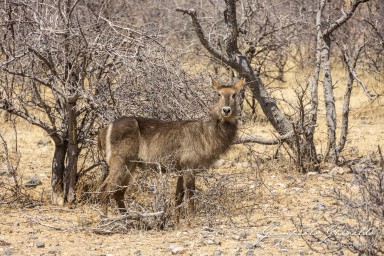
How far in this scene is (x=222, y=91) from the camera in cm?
891

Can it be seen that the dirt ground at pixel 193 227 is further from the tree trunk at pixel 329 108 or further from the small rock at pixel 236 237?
the tree trunk at pixel 329 108

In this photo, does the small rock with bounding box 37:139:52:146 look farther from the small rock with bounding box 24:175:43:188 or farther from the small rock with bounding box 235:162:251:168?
the small rock with bounding box 235:162:251:168

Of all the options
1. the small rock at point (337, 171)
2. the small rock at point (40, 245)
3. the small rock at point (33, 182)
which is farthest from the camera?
the small rock at point (337, 171)

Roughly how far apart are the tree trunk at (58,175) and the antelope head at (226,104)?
7.60ft

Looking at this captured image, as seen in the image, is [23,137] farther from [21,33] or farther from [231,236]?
[231,236]

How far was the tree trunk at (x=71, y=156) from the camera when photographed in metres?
9.30

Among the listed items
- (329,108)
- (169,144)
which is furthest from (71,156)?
(329,108)

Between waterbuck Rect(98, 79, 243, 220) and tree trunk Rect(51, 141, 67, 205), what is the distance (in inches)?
45.4

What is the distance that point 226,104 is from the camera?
8867 millimetres

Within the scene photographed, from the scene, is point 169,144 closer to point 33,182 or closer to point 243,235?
point 243,235

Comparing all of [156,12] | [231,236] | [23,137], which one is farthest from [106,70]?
[156,12]

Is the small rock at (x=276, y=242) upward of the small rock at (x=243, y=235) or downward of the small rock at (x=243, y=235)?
downward

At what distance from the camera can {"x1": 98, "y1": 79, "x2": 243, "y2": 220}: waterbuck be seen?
28.5ft

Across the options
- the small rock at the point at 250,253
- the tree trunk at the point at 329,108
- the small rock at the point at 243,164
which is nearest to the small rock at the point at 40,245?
the small rock at the point at 250,253
